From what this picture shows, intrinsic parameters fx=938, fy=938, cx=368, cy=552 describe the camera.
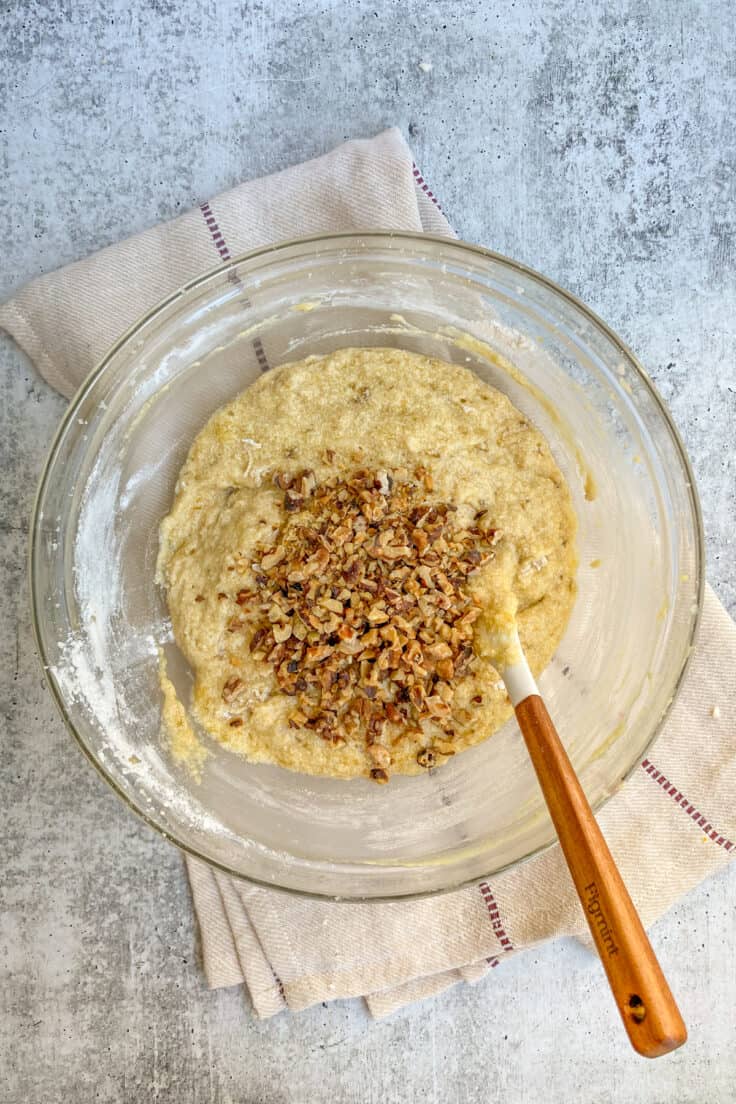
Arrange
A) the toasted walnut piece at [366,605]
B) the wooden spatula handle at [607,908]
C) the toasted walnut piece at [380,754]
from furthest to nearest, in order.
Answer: the toasted walnut piece at [380,754] < the toasted walnut piece at [366,605] < the wooden spatula handle at [607,908]

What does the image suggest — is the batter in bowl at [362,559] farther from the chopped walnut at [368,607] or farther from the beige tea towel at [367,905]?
the beige tea towel at [367,905]

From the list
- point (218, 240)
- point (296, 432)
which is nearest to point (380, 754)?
point (296, 432)

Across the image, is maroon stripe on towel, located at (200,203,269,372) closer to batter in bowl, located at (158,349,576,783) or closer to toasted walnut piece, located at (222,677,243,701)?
batter in bowl, located at (158,349,576,783)

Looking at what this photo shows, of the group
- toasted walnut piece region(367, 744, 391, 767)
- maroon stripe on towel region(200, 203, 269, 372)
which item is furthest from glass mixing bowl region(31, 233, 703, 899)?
toasted walnut piece region(367, 744, 391, 767)

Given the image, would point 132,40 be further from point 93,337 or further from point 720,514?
point 720,514

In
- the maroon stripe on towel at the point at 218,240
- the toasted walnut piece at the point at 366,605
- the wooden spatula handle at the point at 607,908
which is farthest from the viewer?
the maroon stripe on towel at the point at 218,240

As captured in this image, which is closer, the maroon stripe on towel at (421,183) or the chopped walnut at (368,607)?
the chopped walnut at (368,607)

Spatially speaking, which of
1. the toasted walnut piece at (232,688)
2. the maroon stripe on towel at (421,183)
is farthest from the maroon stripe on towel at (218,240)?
the toasted walnut piece at (232,688)

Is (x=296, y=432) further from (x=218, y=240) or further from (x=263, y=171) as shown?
(x=263, y=171)
